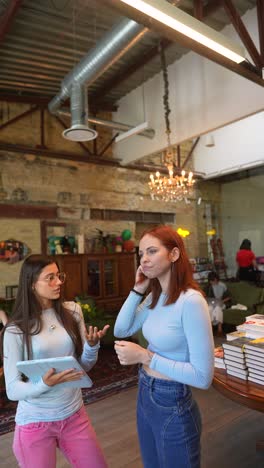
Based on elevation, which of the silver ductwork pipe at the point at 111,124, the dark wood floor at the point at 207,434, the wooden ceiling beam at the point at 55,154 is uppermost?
the silver ductwork pipe at the point at 111,124

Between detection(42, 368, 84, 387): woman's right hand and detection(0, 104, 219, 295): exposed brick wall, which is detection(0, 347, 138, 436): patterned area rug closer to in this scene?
detection(42, 368, 84, 387): woman's right hand

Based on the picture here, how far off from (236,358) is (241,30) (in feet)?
13.6

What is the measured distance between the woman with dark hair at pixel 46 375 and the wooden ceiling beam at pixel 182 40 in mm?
2405

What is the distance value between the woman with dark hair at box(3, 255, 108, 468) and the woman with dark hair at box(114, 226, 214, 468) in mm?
308

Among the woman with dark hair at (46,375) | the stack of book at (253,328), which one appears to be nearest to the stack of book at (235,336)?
the stack of book at (253,328)

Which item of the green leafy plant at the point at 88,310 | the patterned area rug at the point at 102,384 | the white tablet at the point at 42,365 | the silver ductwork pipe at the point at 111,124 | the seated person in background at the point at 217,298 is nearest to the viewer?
the white tablet at the point at 42,365

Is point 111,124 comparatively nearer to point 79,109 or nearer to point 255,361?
point 79,109

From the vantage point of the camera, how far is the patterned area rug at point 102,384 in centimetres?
353

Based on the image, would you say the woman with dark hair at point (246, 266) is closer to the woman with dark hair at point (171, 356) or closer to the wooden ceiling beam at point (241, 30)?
the wooden ceiling beam at point (241, 30)

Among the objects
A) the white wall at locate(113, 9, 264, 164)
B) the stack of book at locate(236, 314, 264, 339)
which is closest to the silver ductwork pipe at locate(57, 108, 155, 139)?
the white wall at locate(113, 9, 264, 164)

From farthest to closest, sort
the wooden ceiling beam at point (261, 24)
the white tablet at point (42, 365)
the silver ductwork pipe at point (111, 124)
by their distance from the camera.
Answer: the silver ductwork pipe at point (111, 124) < the wooden ceiling beam at point (261, 24) < the white tablet at point (42, 365)

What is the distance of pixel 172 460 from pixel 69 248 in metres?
5.80

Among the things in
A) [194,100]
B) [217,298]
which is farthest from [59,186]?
[217,298]

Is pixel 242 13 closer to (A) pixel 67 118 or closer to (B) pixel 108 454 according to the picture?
(A) pixel 67 118
